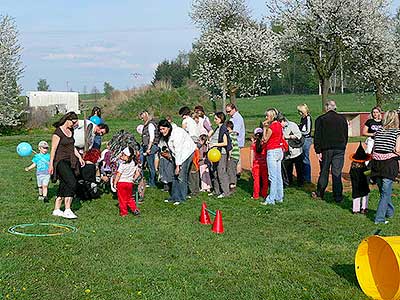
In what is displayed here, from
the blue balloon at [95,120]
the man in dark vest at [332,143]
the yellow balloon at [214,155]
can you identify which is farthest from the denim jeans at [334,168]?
the blue balloon at [95,120]

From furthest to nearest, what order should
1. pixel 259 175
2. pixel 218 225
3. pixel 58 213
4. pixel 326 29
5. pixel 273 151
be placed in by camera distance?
pixel 326 29 → pixel 259 175 → pixel 273 151 → pixel 58 213 → pixel 218 225

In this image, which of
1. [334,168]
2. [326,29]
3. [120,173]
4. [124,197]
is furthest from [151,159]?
[326,29]

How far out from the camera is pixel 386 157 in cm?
912

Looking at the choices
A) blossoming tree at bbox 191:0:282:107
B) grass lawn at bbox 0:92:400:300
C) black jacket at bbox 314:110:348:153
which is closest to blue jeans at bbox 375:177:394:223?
grass lawn at bbox 0:92:400:300

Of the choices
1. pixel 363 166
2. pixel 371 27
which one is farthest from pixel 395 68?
pixel 363 166

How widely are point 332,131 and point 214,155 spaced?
2.27 m

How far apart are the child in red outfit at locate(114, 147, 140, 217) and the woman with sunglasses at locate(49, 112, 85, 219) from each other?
2.53ft

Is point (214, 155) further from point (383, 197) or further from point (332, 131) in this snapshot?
point (383, 197)

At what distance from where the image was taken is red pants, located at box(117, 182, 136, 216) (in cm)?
1030

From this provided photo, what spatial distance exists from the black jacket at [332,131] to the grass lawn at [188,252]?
1094 mm

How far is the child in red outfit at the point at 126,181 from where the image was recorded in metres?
10.3

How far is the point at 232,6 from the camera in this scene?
38.1 metres

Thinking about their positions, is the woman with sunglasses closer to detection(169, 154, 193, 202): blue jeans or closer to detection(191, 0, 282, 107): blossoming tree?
detection(169, 154, 193, 202): blue jeans

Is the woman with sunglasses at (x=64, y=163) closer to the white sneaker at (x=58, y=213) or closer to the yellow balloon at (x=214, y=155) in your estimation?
the white sneaker at (x=58, y=213)
